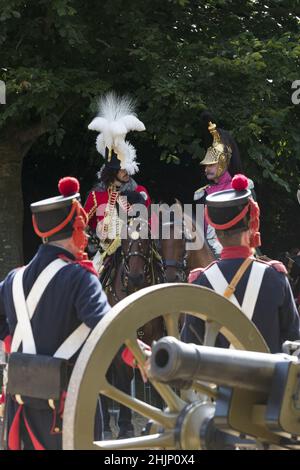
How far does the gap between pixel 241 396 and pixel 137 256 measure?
209 inches

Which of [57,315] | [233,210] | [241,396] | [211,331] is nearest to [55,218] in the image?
[57,315]

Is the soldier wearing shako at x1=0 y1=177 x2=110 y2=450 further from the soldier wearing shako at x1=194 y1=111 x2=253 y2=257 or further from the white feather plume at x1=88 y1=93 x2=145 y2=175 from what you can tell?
the white feather plume at x1=88 y1=93 x2=145 y2=175

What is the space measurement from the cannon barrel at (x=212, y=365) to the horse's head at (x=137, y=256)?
5.17 m

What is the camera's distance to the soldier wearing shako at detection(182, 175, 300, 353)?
5.49 m

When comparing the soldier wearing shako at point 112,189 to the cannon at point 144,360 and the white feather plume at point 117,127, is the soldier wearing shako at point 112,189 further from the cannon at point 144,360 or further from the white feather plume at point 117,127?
the cannon at point 144,360

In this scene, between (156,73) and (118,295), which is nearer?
(118,295)

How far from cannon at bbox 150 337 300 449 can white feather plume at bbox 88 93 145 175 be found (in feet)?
21.2

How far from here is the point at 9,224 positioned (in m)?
13.7

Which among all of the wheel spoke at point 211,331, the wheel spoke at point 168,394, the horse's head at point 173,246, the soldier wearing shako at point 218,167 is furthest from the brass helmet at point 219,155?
the wheel spoke at point 168,394

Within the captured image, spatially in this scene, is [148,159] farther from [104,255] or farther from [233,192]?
[233,192]

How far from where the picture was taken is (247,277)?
18.1 feet

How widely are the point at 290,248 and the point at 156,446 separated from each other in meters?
13.3

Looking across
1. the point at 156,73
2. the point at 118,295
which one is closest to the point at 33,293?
the point at 118,295

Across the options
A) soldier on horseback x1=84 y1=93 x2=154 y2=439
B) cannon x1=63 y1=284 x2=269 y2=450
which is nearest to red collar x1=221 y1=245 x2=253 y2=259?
cannon x1=63 y1=284 x2=269 y2=450
